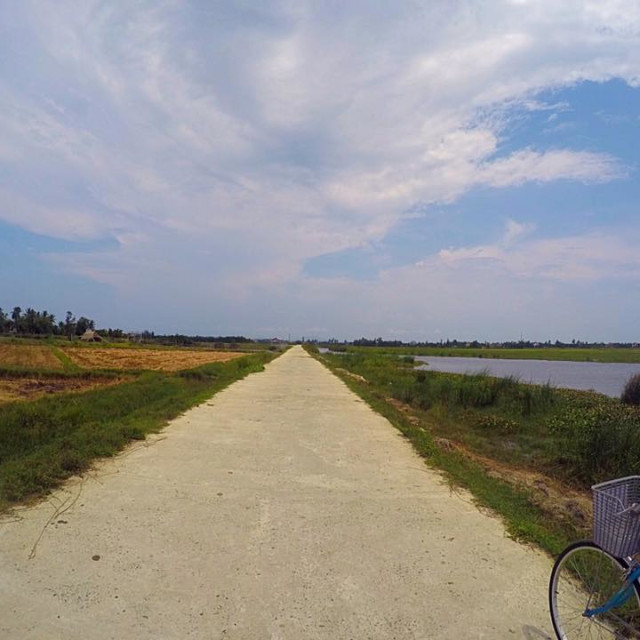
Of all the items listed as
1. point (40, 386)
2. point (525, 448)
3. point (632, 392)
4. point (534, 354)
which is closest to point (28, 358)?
point (40, 386)

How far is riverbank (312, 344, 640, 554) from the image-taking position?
229 inches

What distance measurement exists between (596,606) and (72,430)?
31.3 feet

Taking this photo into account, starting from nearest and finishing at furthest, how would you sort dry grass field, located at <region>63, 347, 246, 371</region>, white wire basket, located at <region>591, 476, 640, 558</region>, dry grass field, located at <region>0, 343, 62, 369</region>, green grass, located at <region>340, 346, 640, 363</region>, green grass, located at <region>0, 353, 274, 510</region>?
1. white wire basket, located at <region>591, 476, 640, 558</region>
2. green grass, located at <region>0, 353, 274, 510</region>
3. dry grass field, located at <region>0, 343, 62, 369</region>
4. dry grass field, located at <region>63, 347, 246, 371</region>
5. green grass, located at <region>340, 346, 640, 363</region>

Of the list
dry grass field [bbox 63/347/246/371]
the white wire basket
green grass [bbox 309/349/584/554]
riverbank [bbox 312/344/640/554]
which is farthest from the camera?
dry grass field [bbox 63/347/246/371]

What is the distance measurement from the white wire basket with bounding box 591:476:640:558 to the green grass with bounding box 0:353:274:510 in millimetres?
4897

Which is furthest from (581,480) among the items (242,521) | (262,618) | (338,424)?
(262,618)

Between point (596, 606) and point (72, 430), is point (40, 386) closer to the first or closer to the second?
point (72, 430)

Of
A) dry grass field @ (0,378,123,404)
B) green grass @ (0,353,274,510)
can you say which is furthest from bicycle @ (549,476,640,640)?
dry grass field @ (0,378,123,404)

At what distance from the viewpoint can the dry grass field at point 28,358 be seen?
113 feet

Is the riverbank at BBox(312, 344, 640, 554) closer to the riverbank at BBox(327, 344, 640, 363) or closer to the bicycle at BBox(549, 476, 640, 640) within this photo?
the bicycle at BBox(549, 476, 640, 640)

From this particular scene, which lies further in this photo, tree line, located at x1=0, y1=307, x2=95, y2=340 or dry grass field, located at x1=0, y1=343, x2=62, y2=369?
tree line, located at x1=0, y1=307, x2=95, y2=340

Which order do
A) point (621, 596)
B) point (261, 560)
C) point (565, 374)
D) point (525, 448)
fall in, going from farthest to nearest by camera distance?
point (565, 374)
point (525, 448)
point (261, 560)
point (621, 596)

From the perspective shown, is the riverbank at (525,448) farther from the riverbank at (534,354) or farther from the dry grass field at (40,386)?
the riverbank at (534,354)

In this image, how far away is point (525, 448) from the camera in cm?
1178
